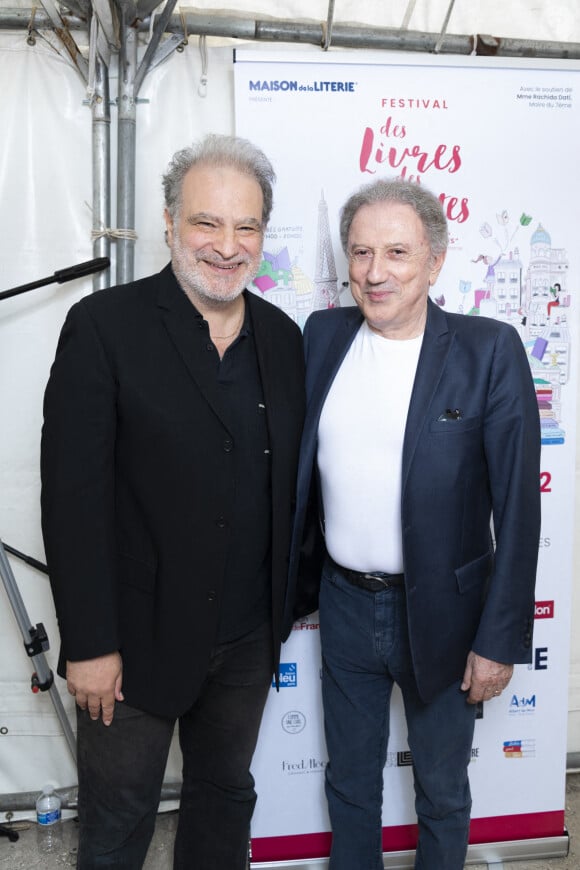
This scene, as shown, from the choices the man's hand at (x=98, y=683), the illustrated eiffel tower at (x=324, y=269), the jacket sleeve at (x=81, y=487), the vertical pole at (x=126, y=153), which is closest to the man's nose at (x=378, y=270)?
the illustrated eiffel tower at (x=324, y=269)

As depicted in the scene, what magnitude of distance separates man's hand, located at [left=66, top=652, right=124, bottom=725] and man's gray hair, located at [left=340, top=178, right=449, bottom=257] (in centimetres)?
108

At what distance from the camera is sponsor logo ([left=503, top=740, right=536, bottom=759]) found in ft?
7.12

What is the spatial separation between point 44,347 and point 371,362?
3.56 feet

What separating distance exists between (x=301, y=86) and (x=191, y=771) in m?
1.74

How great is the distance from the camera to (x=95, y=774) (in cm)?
148

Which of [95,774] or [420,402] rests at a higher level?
[420,402]

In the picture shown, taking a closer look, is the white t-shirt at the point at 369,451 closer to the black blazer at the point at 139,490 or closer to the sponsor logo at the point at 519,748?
the black blazer at the point at 139,490

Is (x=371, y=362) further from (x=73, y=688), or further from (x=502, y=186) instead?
(x=73, y=688)

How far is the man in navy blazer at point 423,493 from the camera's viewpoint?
1525 millimetres

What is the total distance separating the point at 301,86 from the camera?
1.90 meters

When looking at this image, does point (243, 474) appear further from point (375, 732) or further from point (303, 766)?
point (303, 766)

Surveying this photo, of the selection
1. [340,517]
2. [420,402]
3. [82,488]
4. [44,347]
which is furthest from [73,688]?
[44,347]

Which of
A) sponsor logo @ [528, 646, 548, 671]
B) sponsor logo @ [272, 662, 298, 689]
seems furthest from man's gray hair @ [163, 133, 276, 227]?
sponsor logo @ [528, 646, 548, 671]

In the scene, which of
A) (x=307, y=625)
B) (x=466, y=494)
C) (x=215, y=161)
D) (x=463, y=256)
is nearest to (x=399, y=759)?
(x=307, y=625)
